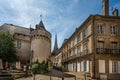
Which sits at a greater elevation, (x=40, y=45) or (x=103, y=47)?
(x=40, y=45)

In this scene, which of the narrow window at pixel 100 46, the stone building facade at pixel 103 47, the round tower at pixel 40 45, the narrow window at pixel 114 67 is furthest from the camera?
the round tower at pixel 40 45

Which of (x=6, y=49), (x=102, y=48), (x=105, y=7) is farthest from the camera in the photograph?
(x=6, y=49)

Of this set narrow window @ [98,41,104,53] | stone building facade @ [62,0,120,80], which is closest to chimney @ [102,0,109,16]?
stone building facade @ [62,0,120,80]

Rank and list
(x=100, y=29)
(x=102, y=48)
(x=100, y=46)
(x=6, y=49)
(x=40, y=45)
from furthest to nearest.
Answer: (x=40, y=45)
(x=6, y=49)
(x=100, y=29)
(x=100, y=46)
(x=102, y=48)

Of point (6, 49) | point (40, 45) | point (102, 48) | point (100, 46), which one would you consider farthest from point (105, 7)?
point (6, 49)

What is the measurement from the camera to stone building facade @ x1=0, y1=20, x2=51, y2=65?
4300cm

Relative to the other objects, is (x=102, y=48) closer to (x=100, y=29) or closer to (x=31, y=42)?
(x=100, y=29)

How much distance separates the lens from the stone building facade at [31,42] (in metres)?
43.0

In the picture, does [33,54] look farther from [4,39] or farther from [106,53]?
[106,53]

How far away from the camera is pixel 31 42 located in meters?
44.8

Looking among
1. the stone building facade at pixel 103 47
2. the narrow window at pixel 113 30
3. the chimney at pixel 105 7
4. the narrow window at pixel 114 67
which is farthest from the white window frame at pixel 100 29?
the narrow window at pixel 114 67

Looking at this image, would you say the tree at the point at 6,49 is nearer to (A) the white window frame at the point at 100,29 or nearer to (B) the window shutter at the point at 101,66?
(A) the white window frame at the point at 100,29

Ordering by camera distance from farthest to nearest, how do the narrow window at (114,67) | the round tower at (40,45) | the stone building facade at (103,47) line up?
the round tower at (40,45) < the narrow window at (114,67) < the stone building facade at (103,47)

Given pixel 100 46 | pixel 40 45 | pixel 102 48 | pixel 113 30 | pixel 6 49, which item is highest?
pixel 113 30
